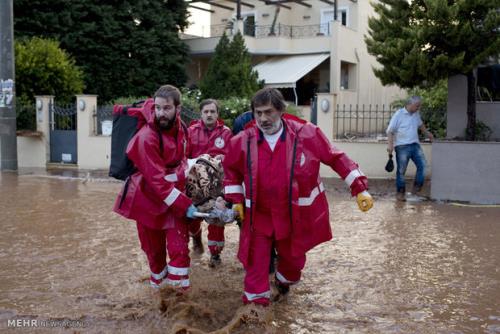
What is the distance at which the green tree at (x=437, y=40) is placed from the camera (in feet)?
33.3

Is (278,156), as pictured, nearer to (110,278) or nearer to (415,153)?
(110,278)

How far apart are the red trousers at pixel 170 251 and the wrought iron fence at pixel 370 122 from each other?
8530mm

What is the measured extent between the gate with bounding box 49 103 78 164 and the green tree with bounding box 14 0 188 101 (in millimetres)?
6515

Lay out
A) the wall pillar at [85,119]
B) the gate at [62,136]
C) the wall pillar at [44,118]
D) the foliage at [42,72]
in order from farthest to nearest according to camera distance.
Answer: the foliage at [42,72]
the wall pillar at [44,118]
the gate at [62,136]
the wall pillar at [85,119]

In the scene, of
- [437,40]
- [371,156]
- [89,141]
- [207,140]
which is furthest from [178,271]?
[89,141]

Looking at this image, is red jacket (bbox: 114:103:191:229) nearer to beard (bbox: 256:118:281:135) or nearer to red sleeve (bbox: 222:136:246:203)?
red sleeve (bbox: 222:136:246:203)

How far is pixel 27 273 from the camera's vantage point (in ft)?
19.0

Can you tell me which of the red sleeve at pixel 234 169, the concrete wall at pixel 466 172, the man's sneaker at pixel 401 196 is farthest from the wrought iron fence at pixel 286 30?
the red sleeve at pixel 234 169

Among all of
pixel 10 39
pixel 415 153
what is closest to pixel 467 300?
pixel 415 153

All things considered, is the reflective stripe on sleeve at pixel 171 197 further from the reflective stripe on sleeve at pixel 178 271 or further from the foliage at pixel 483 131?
the foliage at pixel 483 131

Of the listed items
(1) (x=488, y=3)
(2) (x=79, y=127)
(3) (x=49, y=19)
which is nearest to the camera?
(1) (x=488, y=3)

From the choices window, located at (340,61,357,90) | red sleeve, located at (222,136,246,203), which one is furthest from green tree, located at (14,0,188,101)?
red sleeve, located at (222,136,246,203)

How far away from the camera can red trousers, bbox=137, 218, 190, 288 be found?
4.79 meters

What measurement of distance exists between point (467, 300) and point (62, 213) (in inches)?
249
